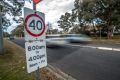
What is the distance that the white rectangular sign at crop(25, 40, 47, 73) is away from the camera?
3938 millimetres

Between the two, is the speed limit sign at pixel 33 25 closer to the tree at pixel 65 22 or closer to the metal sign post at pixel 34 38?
the metal sign post at pixel 34 38

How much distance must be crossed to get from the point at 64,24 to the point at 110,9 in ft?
180

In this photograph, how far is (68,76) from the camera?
789 centimetres

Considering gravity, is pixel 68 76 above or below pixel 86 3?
below

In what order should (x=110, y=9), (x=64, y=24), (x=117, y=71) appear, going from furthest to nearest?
(x=64, y=24), (x=110, y=9), (x=117, y=71)

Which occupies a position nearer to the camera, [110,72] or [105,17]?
[110,72]

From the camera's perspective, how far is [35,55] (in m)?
4.12

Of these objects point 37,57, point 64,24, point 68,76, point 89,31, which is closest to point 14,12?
point 68,76

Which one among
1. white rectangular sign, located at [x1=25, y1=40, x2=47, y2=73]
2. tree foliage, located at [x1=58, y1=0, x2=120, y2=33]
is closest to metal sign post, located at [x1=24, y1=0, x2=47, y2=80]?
white rectangular sign, located at [x1=25, y1=40, x2=47, y2=73]

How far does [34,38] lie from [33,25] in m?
0.28

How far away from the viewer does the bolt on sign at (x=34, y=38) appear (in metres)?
3.89

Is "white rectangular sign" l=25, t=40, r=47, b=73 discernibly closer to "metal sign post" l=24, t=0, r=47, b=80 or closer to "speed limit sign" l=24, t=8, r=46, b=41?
"metal sign post" l=24, t=0, r=47, b=80

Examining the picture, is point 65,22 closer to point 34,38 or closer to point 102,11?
point 102,11

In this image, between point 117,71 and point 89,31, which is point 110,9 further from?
point 117,71
